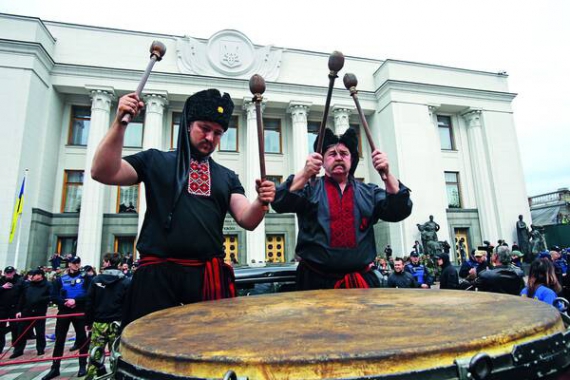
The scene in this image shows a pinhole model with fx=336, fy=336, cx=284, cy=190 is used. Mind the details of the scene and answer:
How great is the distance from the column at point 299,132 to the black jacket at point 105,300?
14.2m

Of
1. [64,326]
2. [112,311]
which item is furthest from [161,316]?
[64,326]

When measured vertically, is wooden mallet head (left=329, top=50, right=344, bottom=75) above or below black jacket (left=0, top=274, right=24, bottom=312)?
above

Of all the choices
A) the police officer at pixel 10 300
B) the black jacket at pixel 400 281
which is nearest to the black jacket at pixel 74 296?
the police officer at pixel 10 300

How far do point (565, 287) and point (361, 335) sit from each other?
569 cm

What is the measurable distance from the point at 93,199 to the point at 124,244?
2.71 meters

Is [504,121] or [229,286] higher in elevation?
[504,121]

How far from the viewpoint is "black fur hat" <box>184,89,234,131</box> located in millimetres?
2102

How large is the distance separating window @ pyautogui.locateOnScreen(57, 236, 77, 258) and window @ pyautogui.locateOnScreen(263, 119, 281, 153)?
11.1 m

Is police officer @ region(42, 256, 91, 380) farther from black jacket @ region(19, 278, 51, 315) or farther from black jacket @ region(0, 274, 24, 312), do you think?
black jacket @ region(0, 274, 24, 312)

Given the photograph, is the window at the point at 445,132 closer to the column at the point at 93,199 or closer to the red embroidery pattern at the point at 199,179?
the column at the point at 93,199

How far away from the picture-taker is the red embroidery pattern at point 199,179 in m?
2.07

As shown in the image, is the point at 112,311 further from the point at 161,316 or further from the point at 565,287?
the point at 565,287

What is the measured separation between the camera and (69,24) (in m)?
17.3

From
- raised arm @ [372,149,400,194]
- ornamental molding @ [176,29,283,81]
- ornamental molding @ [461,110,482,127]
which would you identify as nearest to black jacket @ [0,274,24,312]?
raised arm @ [372,149,400,194]
